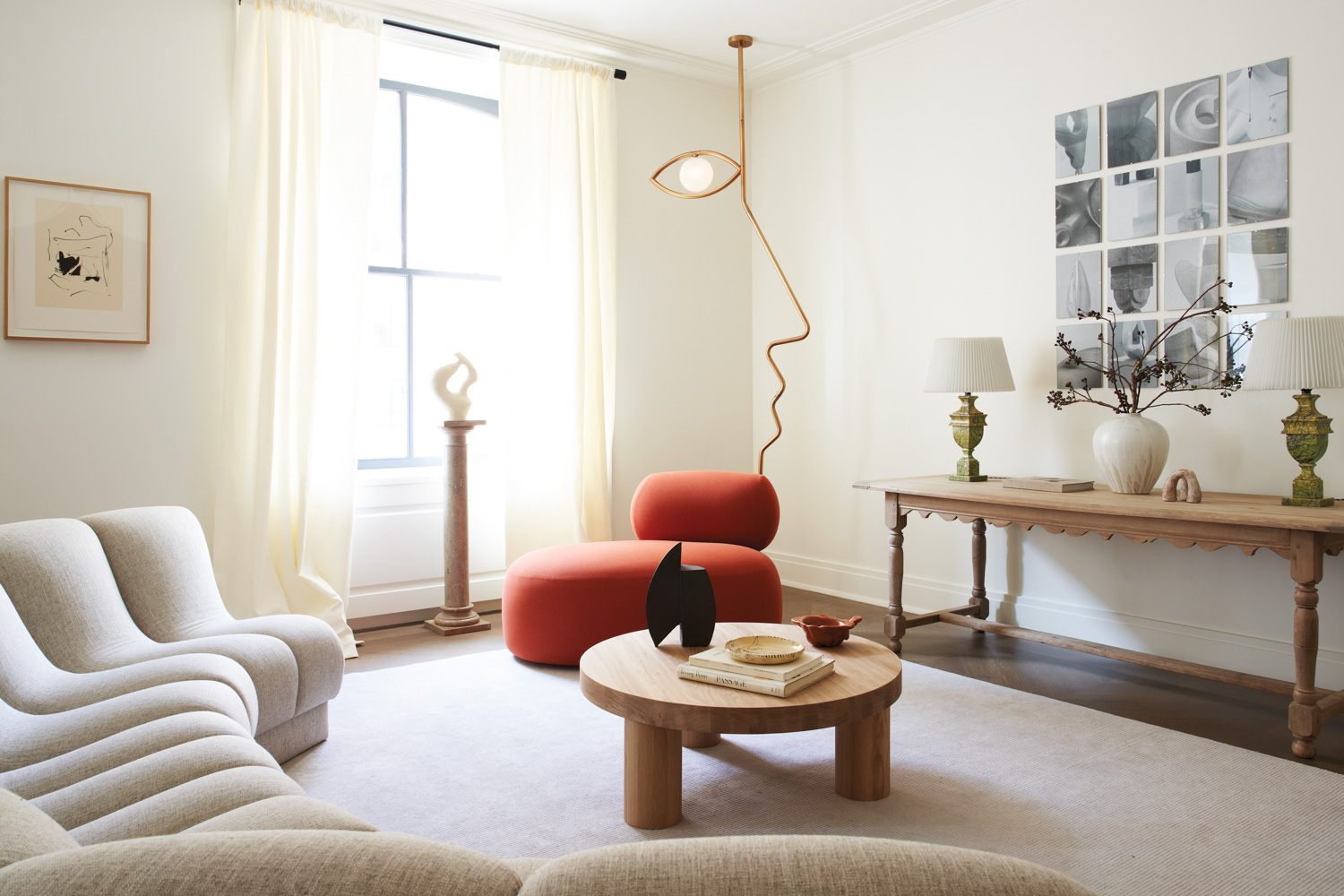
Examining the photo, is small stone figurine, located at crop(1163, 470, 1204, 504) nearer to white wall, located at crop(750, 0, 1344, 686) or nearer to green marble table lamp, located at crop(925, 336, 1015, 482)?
white wall, located at crop(750, 0, 1344, 686)

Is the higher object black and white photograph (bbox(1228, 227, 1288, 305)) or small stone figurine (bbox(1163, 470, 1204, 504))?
black and white photograph (bbox(1228, 227, 1288, 305))

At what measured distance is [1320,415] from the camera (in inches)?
113

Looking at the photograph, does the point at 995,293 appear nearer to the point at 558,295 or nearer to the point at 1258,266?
the point at 1258,266

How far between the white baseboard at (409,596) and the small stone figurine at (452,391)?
886 millimetres

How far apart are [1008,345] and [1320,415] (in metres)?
1.39

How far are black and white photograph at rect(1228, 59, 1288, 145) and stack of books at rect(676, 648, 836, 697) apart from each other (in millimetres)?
2600

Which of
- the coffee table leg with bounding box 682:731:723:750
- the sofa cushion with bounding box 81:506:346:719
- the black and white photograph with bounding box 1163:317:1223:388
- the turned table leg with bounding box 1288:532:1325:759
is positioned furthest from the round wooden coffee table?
the black and white photograph with bounding box 1163:317:1223:388

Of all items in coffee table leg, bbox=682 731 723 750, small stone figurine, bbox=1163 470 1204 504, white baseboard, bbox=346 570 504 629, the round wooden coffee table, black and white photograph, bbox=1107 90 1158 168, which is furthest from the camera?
white baseboard, bbox=346 570 504 629

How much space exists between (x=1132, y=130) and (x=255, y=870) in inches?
159

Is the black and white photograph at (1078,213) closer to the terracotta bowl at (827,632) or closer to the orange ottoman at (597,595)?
the orange ottoman at (597,595)

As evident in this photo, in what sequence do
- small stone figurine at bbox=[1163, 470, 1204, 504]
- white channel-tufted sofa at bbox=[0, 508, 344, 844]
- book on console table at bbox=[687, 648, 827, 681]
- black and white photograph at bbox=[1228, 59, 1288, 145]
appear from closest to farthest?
white channel-tufted sofa at bbox=[0, 508, 344, 844]
book on console table at bbox=[687, 648, 827, 681]
small stone figurine at bbox=[1163, 470, 1204, 504]
black and white photograph at bbox=[1228, 59, 1288, 145]

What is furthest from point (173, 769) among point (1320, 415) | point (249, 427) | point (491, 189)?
point (491, 189)

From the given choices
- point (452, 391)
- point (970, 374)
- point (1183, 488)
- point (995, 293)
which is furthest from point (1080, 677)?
point (452, 391)

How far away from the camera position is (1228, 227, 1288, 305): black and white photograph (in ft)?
10.6
